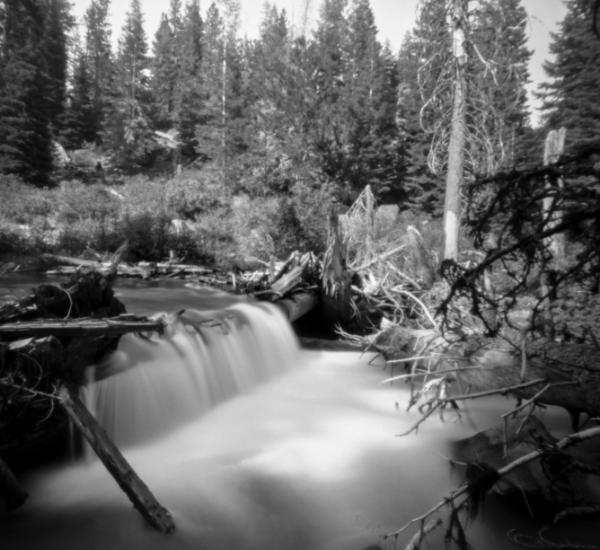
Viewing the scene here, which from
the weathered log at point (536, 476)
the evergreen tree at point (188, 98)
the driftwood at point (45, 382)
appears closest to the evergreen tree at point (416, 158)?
the evergreen tree at point (188, 98)

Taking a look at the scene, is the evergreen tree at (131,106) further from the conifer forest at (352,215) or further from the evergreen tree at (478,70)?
the evergreen tree at (478,70)

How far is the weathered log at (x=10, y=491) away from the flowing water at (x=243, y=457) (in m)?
0.11

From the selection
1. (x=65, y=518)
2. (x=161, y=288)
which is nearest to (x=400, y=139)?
(x=161, y=288)

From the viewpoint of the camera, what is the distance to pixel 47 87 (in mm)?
33188

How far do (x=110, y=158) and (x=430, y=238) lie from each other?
1291 inches

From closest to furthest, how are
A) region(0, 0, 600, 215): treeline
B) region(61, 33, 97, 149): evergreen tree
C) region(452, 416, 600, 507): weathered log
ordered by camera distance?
1. region(452, 416, 600, 507): weathered log
2. region(0, 0, 600, 215): treeline
3. region(61, 33, 97, 149): evergreen tree

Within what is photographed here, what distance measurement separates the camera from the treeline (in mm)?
25781

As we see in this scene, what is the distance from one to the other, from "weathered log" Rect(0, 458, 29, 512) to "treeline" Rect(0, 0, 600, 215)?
19020 mm

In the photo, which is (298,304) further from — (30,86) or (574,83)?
(30,86)

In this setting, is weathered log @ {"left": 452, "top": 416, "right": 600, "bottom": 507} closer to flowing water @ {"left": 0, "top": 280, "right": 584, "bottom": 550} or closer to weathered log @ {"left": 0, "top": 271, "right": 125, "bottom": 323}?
flowing water @ {"left": 0, "top": 280, "right": 584, "bottom": 550}

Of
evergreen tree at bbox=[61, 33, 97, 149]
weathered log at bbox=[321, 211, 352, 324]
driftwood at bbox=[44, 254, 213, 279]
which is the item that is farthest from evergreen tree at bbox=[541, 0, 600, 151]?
evergreen tree at bbox=[61, 33, 97, 149]

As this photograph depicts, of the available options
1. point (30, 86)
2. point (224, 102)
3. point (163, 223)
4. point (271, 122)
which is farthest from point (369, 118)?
point (30, 86)

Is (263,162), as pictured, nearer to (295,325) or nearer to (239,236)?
(239,236)

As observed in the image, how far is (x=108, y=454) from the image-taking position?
10.0ft
